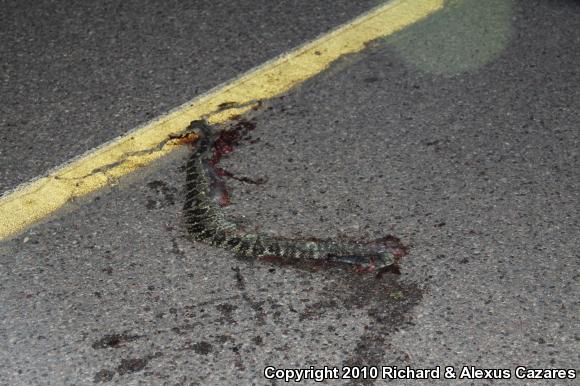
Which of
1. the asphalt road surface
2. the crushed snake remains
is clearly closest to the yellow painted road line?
the asphalt road surface

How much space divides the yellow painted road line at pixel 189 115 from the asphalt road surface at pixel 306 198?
78 mm

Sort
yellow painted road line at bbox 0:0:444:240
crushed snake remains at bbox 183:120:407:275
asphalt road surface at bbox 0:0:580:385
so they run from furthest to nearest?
yellow painted road line at bbox 0:0:444:240
crushed snake remains at bbox 183:120:407:275
asphalt road surface at bbox 0:0:580:385

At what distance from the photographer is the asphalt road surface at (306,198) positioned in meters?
2.75

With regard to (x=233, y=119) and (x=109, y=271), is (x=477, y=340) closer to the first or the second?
(x=109, y=271)

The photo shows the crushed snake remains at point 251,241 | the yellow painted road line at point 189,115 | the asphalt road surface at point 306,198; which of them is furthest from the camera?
the yellow painted road line at point 189,115

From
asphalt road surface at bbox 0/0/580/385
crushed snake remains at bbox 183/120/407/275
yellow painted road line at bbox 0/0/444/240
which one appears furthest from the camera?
yellow painted road line at bbox 0/0/444/240

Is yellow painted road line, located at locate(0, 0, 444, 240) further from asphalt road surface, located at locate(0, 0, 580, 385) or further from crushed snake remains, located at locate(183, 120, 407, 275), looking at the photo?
crushed snake remains, located at locate(183, 120, 407, 275)

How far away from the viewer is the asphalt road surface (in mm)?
2750

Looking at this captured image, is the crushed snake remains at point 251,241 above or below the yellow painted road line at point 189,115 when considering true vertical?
below

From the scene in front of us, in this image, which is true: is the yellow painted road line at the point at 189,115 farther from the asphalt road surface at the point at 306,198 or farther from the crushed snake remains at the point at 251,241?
the crushed snake remains at the point at 251,241

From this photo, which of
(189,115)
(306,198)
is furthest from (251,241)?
(189,115)

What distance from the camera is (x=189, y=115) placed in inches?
156

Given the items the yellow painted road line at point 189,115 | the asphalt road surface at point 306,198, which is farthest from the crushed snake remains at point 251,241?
the yellow painted road line at point 189,115

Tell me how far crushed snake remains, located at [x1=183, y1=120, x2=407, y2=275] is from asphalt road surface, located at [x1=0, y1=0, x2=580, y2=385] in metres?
0.05
